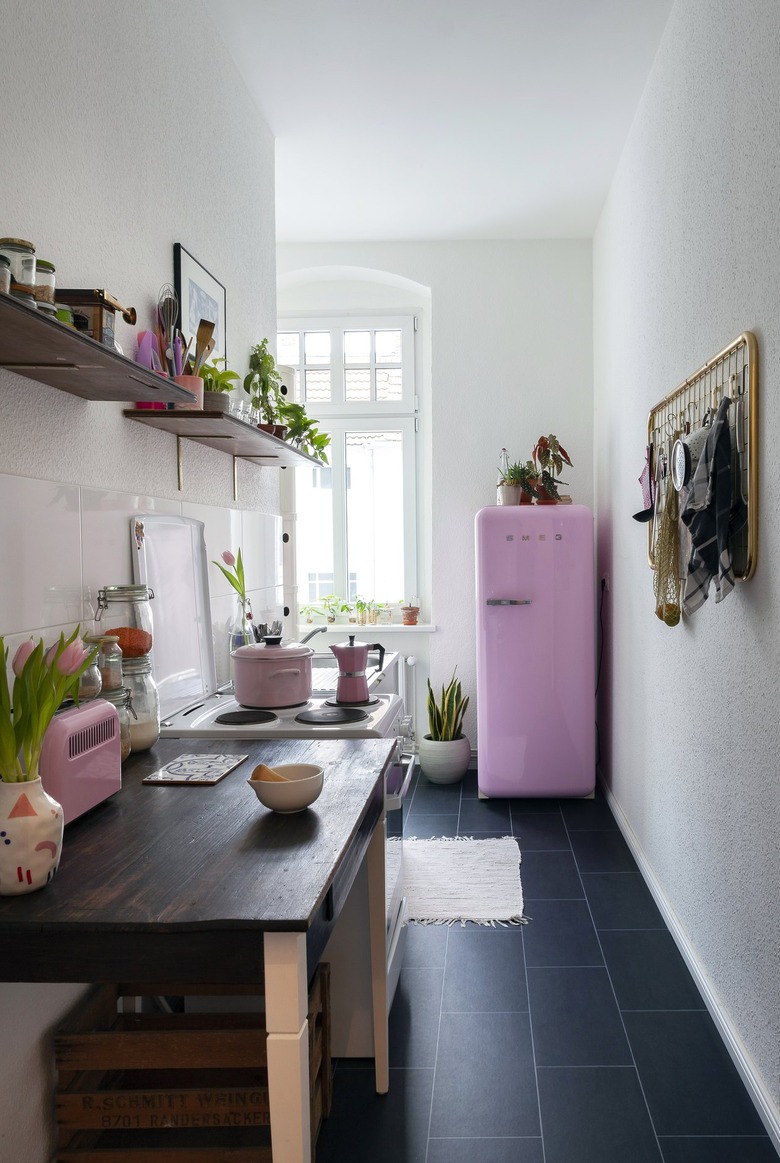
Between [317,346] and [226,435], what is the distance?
289cm

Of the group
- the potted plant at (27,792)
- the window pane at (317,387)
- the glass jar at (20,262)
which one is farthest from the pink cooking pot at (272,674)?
the window pane at (317,387)

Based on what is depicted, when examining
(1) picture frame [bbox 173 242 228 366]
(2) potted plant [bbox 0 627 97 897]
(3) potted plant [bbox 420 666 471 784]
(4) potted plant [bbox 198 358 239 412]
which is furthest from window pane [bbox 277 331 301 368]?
(2) potted plant [bbox 0 627 97 897]

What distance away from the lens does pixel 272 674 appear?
2.17 m

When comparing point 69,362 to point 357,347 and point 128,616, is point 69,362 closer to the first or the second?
point 128,616

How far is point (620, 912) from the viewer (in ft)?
9.51

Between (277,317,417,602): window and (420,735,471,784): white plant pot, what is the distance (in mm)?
975

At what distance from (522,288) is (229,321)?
2398mm

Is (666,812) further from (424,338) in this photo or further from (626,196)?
(424,338)

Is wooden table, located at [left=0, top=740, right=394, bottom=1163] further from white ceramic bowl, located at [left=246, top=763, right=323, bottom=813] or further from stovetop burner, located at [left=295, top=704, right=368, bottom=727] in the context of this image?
stovetop burner, located at [left=295, top=704, right=368, bottom=727]

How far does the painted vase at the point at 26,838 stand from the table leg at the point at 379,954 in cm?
96

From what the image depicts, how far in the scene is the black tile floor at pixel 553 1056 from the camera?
178cm

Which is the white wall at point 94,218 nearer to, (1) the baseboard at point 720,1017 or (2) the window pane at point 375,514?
(1) the baseboard at point 720,1017

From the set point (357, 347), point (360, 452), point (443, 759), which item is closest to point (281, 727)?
point (443, 759)

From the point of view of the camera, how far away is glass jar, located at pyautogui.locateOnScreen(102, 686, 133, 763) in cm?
161
